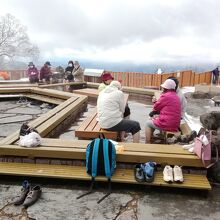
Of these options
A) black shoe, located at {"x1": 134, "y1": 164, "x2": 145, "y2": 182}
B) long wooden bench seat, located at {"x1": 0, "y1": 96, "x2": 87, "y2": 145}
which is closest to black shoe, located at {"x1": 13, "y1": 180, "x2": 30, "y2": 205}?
long wooden bench seat, located at {"x1": 0, "y1": 96, "x2": 87, "y2": 145}

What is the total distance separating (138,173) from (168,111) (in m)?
1.66

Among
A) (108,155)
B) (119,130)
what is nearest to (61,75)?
(119,130)

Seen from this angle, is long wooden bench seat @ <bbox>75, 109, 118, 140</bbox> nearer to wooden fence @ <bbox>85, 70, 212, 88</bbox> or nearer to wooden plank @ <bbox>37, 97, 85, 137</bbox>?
wooden plank @ <bbox>37, 97, 85, 137</bbox>

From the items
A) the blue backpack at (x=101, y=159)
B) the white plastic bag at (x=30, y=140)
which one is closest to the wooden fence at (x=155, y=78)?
the white plastic bag at (x=30, y=140)

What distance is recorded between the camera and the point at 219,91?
1808 centimetres

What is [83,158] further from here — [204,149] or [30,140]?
[204,149]

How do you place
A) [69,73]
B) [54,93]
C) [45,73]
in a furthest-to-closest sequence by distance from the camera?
[45,73]
[69,73]
[54,93]

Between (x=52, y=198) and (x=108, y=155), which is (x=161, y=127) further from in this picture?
(x=52, y=198)

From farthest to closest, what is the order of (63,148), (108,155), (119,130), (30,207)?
(119,130) < (63,148) < (108,155) < (30,207)

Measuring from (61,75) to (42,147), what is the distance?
13574 mm

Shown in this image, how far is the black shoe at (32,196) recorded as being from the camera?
13.9 feet

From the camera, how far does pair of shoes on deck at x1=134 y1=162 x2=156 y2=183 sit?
462 cm

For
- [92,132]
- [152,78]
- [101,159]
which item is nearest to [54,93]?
[92,132]

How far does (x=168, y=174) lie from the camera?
4656 mm
